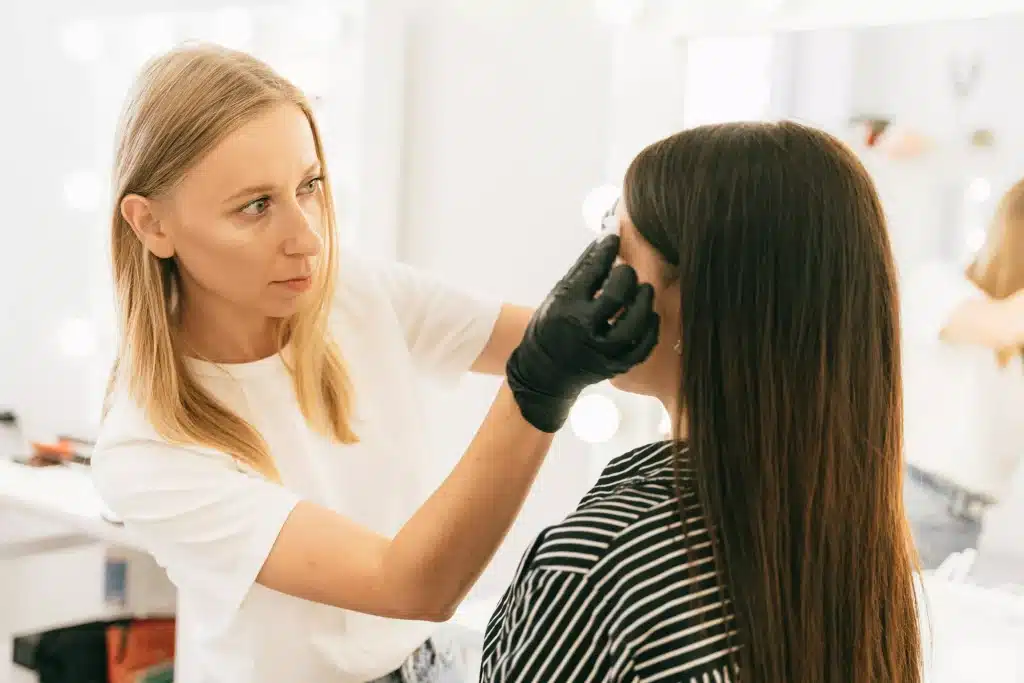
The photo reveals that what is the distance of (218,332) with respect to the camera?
117 cm

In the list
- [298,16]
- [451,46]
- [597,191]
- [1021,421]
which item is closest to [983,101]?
[1021,421]

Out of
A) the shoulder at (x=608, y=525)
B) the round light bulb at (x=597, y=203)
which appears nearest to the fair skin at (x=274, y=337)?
the shoulder at (x=608, y=525)

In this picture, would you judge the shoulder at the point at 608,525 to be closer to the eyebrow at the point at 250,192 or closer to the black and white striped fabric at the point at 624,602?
the black and white striped fabric at the point at 624,602

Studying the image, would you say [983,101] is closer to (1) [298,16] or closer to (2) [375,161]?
(2) [375,161]

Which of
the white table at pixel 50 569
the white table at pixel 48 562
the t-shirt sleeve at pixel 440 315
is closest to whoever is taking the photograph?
the t-shirt sleeve at pixel 440 315

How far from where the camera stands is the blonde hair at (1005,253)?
1108 mm

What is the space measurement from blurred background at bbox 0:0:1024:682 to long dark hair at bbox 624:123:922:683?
483 millimetres

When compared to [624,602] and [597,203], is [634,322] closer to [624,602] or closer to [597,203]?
[624,602]

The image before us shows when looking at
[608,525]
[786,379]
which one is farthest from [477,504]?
[786,379]

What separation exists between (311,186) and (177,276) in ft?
0.60

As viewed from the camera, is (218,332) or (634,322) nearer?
(634,322)

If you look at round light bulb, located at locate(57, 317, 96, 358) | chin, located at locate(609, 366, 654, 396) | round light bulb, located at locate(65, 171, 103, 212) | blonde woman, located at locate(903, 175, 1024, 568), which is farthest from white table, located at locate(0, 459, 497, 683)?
blonde woman, located at locate(903, 175, 1024, 568)

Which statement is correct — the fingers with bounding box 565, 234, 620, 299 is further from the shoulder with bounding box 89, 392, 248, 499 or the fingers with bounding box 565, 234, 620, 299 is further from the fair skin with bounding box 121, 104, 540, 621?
the shoulder with bounding box 89, 392, 248, 499

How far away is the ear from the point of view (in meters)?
1.06
